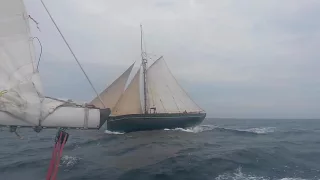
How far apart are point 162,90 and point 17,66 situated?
179ft

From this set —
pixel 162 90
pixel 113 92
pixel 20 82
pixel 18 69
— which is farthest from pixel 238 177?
pixel 113 92

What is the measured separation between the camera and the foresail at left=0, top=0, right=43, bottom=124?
5375 millimetres

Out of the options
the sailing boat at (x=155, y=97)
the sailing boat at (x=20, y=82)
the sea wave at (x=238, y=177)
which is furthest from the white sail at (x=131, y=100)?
the sailing boat at (x=20, y=82)

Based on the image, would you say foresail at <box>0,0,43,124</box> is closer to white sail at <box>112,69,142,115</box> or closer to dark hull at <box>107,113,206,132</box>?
dark hull at <box>107,113,206,132</box>

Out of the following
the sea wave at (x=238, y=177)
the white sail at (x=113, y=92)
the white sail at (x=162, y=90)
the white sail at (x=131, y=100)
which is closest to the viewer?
the sea wave at (x=238, y=177)

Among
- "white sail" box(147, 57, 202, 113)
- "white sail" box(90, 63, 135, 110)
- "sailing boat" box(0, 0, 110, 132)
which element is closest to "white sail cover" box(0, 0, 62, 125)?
"sailing boat" box(0, 0, 110, 132)

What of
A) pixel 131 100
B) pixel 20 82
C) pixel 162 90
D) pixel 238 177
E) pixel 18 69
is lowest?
pixel 238 177

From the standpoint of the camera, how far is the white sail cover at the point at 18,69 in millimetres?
5375

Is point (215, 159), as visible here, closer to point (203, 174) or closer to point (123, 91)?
point (203, 174)

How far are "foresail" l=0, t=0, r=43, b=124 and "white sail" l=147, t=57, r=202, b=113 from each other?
5410 centimetres

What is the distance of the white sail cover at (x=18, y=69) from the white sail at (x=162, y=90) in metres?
54.1

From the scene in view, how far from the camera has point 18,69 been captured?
5500 mm

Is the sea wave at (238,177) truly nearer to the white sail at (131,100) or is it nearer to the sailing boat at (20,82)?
the sailing boat at (20,82)

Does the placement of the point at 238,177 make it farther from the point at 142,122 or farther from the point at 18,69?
the point at 142,122
